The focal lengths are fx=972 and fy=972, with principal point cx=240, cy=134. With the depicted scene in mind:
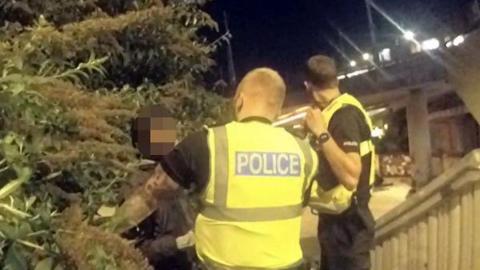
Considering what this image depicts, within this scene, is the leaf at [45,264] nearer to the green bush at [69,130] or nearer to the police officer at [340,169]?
the green bush at [69,130]

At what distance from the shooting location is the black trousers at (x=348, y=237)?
4434 mm

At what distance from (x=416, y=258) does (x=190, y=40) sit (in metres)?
2.53

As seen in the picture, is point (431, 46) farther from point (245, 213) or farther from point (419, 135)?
point (245, 213)

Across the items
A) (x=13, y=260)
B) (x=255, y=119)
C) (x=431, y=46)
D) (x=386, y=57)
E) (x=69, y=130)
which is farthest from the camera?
(x=386, y=57)

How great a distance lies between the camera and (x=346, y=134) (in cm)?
415

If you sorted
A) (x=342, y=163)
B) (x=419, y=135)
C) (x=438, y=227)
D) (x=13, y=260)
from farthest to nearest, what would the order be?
(x=419, y=135)
(x=438, y=227)
(x=342, y=163)
(x=13, y=260)

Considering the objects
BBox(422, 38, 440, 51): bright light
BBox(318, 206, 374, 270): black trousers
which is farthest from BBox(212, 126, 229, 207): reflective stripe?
BBox(422, 38, 440, 51): bright light

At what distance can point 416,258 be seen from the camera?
18.5 feet

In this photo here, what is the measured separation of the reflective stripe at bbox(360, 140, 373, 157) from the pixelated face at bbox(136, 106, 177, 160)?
118cm

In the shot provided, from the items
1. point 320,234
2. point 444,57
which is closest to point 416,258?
point 320,234

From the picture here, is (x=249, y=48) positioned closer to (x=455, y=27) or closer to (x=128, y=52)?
(x=455, y=27)

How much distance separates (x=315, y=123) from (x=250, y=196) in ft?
3.22

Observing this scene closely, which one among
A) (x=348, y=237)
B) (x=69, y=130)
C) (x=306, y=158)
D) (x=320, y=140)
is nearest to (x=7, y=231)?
(x=69, y=130)

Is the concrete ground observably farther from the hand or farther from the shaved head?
the shaved head
